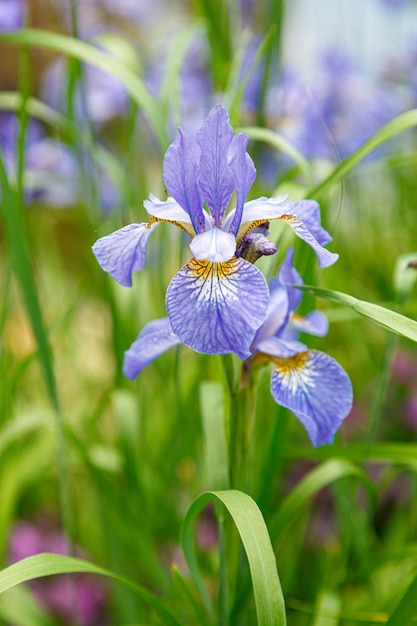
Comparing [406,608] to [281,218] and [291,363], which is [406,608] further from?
[281,218]

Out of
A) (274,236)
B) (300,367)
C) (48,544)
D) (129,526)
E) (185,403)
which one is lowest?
(48,544)

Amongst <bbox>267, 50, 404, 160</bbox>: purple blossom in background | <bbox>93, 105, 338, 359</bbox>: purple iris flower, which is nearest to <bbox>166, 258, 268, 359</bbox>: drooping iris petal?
<bbox>93, 105, 338, 359</bbox>: purple iris flower

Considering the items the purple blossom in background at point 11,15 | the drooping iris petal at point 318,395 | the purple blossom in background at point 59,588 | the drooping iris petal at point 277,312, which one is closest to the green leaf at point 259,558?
the drooping iris petal at point 318,395

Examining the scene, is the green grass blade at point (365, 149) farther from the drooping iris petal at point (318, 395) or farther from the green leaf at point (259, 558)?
the green leaf at point (259, 558)

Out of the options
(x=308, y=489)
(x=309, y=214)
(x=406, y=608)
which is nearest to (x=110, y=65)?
(x=309, y=214)

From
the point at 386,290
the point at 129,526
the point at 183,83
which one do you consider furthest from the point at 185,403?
the point at 183,83

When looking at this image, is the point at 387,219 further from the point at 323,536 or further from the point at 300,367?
the point at 300,367
